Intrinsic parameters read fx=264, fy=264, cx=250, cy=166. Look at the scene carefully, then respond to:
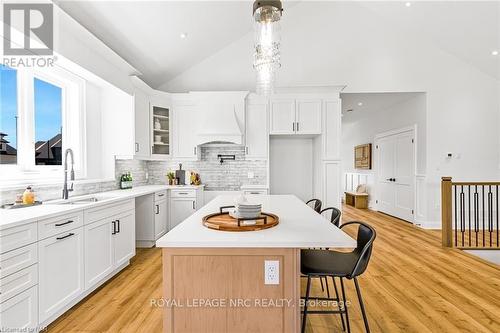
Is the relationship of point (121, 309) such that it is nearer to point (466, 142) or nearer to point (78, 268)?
point (78, 268)

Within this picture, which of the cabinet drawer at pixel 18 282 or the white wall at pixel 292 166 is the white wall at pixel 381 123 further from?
the cabinet drawer at pixel 18 282

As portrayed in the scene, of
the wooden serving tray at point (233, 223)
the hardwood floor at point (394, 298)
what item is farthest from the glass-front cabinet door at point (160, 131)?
Answer: the wooden serving tray at point (233, 223)

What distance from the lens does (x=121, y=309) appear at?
7.81 feet

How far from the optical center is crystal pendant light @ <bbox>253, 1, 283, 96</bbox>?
2141 mm

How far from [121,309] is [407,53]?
6.45 metres

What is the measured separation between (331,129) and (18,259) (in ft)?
15.0

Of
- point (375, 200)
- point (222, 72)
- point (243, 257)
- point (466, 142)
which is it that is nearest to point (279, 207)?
point (243, 257)

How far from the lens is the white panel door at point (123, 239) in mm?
3021

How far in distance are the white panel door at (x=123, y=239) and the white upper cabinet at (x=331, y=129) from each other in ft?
11.1

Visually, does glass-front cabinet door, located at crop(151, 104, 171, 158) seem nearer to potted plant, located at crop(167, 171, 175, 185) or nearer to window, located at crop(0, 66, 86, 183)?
potted plant, located at crop(167, 171, 175, 185)

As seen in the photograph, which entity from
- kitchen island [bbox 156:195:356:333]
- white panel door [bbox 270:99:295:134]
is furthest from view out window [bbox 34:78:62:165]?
white panel door [bbox 270:99:295:134]

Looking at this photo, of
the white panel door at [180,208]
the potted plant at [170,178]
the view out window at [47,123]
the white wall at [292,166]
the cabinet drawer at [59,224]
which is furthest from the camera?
the white wall at [292,166]

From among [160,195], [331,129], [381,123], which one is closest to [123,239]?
[160,195]

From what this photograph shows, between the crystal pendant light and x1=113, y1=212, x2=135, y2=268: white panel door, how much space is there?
2220 millimetres
